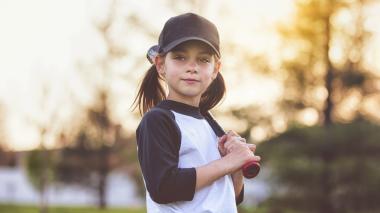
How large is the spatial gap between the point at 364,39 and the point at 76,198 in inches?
1302

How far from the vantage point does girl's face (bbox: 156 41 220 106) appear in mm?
2482

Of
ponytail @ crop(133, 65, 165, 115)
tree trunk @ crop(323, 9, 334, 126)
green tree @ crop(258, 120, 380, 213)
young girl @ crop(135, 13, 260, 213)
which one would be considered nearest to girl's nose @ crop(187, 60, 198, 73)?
young girl @ crop(135, 13, 260, 213)

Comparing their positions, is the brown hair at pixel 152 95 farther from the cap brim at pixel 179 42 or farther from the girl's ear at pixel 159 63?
the cap brim at pixel 179 42

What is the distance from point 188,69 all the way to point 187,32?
125 millimetres

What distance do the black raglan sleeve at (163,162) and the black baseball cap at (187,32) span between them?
0.80ft

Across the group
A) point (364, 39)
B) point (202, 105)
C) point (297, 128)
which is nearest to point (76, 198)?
point (364, 39)

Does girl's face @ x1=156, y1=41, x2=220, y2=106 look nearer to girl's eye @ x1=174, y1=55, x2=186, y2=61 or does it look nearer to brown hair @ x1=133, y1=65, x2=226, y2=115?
girl's eye @ x1=174, y1=55, x2=186, y2=61

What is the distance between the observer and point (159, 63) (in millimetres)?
2633

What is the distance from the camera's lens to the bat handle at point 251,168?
8.13ft

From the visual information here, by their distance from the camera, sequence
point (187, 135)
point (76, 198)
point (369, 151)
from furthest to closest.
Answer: point (76, 198)
point (369, 151)
point (187, 135)

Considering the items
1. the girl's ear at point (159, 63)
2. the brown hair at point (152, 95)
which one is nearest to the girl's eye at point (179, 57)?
the girl's ear at point (159, 63)

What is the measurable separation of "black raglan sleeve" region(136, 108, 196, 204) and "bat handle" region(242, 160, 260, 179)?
7.7 inches

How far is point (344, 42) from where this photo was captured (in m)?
20.7

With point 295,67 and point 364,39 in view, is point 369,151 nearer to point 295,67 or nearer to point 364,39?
point 295,67
